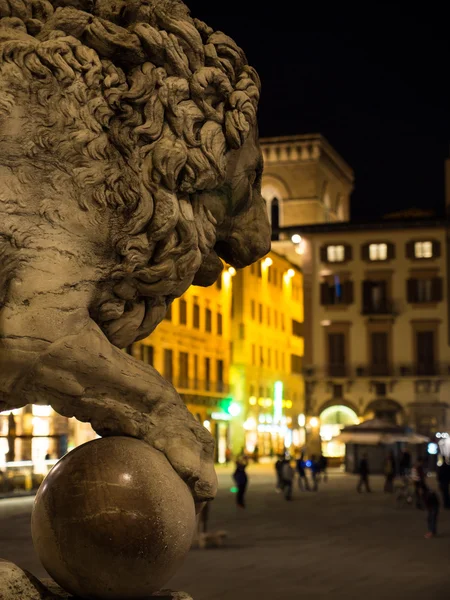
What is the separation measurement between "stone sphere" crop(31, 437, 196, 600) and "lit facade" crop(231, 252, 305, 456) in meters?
54.5

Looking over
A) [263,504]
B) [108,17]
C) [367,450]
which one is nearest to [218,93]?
[108,17]

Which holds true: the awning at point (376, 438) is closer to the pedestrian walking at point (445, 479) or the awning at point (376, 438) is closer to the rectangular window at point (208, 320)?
the pedestrian walking at point (445, 479)

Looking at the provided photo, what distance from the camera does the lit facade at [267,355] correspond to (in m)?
59.3

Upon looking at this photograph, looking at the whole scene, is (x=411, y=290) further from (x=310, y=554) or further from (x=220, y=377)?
(x=310, y=554)

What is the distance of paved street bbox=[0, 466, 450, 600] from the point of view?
10.9m

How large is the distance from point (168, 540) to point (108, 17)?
1.86m

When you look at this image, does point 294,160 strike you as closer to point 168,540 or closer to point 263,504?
point 263,504

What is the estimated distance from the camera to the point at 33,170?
3.53 meters

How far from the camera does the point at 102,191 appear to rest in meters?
3.55

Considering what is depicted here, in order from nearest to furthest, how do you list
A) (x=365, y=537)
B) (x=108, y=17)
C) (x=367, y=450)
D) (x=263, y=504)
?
(x=108, y=17), (x=365, y=537), (x=263, y=504), (x=367, y=450)

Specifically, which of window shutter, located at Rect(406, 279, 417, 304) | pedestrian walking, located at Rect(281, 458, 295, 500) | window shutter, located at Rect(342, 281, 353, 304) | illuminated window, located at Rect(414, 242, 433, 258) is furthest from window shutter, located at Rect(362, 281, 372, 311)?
pedestrian walking, located at Rect(281, 458, 295, 500)

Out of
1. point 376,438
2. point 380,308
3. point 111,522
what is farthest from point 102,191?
point 380,308

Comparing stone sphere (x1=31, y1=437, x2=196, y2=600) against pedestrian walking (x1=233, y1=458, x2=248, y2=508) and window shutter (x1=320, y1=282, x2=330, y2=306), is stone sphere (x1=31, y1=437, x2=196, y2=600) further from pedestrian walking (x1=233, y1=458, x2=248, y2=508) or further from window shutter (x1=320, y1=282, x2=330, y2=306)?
window shutter (x1=320, y1=282, x2=330, y2=306)

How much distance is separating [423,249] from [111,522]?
53013 mm
